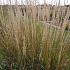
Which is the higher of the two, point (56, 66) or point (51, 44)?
point (51, 44)

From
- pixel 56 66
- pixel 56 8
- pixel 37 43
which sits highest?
pixel 56 8

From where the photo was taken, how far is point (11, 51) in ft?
10.5

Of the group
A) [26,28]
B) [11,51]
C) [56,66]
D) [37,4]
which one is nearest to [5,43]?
[11,51]

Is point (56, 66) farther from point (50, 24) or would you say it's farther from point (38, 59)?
point (50, 24)

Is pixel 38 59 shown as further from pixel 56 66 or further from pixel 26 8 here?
pixel 26 8

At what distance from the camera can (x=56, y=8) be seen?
9.98 feet

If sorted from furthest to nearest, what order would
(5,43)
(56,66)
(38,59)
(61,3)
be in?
(5,43), (61,3), (38,59), (56,66)

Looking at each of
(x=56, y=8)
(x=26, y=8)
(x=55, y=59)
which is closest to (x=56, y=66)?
(x=55, y=59)

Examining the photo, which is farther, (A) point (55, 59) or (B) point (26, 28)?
(B) point (26, 28)

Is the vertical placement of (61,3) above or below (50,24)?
above

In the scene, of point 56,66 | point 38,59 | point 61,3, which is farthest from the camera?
point 61,3

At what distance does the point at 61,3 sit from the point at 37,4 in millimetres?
333

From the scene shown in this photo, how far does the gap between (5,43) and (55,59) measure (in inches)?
34.7

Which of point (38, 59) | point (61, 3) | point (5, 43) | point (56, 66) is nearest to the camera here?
point (56, 66)
